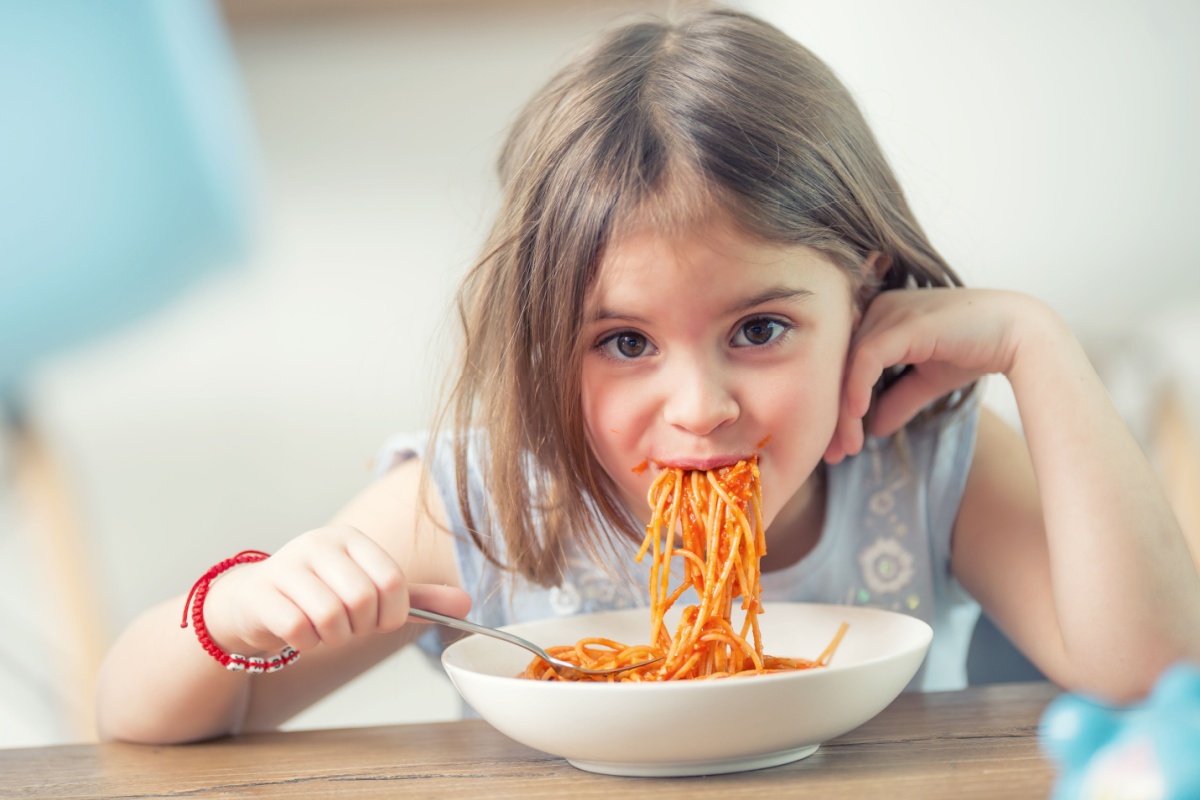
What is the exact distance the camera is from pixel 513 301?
3.60ft

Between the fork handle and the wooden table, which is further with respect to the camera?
the fork handle

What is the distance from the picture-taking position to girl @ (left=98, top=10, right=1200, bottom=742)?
98 centimetres

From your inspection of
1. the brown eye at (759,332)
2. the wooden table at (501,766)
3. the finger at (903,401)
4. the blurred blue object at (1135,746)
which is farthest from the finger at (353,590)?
the finger at (903,401)

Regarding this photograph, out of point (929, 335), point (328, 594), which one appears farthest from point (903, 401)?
point (328, 594)

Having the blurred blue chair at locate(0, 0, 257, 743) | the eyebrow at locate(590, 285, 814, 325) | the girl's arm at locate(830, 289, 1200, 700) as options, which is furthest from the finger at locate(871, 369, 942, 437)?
the blurred blue chair at locate(0, 0, 257, 743)

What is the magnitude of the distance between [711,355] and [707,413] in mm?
57

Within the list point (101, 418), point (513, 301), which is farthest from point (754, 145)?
point (101, 418)

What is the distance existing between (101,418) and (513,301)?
1.88 metres

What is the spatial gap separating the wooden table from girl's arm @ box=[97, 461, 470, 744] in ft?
0.15

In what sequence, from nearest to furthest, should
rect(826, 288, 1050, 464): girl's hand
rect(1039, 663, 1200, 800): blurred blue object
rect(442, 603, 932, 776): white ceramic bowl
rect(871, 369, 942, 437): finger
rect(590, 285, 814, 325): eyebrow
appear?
rect(1039, 663, 1200, 800): blurred blue object
rect(442, 603, 932, 776): white ceramic bowl
rect(590, 285, 814, 325): eyebrow
rect(826, 288, 1050, 464): girl's hand
rect(871, 369, 942, 437): finger

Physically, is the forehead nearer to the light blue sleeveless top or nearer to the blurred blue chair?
the light blue sleeveless top

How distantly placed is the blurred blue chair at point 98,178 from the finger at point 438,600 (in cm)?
105

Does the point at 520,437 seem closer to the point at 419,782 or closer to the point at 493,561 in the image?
the point at 493,561

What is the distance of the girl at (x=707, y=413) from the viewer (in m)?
0.98
